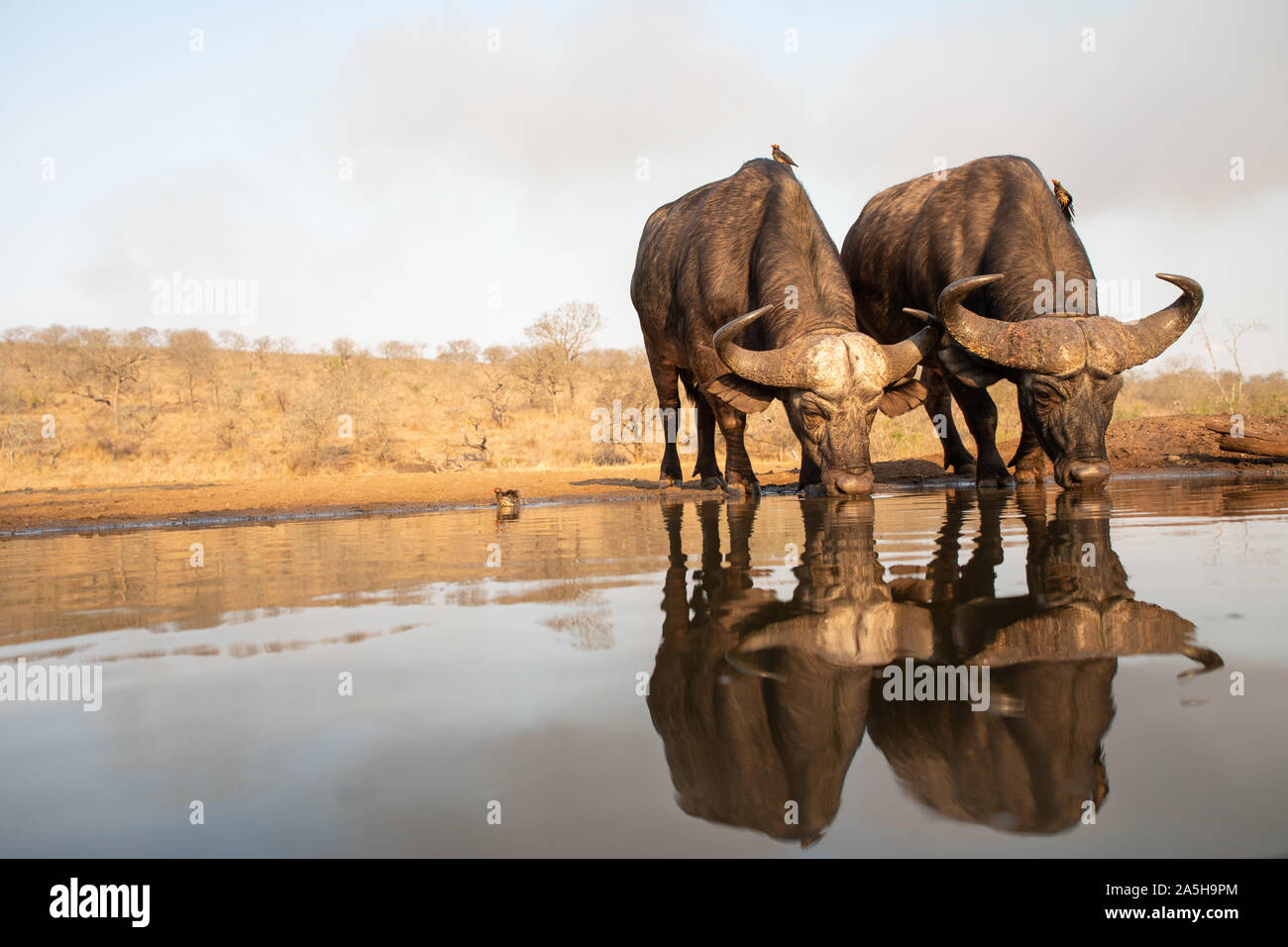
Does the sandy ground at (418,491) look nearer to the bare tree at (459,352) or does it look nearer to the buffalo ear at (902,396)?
the buffalo ear at (902,396)

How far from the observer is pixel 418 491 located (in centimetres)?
1114

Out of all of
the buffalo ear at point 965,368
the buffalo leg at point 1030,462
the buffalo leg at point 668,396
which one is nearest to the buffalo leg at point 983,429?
the buffalo leg at point 1030,462

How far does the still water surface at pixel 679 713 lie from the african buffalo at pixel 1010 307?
3740mm

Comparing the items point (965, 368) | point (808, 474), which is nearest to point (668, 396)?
point (808, 474)

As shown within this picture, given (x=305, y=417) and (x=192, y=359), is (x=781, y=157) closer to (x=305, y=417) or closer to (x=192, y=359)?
(x=305, y=417)

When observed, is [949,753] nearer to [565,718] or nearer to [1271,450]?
[565,718]

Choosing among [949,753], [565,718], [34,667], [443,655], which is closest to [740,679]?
[565,718]

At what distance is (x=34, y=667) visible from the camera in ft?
8.42

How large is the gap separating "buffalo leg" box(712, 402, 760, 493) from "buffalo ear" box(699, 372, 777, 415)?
2.60 feet

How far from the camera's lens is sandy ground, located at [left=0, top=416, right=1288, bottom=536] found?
9125mm

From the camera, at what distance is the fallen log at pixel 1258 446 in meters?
10.2

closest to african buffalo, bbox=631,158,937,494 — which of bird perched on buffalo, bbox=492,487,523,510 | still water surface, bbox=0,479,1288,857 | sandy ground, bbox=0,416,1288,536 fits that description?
sandy ground, bbox=0,416,1288,536
